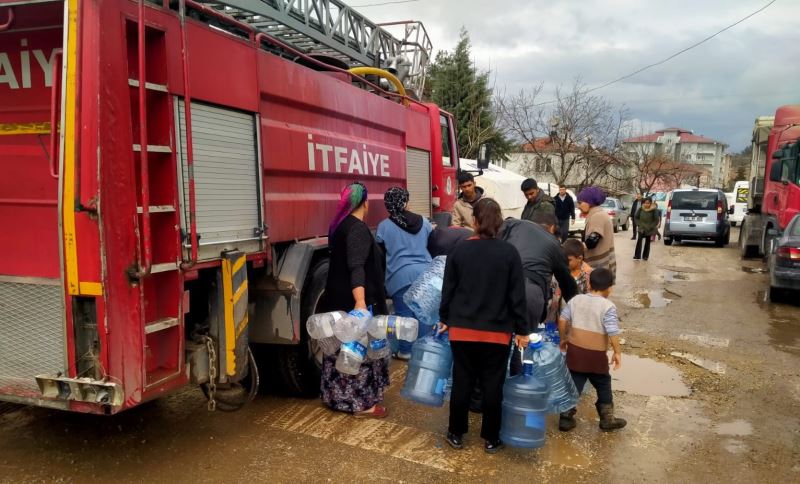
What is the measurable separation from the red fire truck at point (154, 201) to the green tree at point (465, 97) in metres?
22.3

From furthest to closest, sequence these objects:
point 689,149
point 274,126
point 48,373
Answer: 1. point 689,149
2. point 274,126
3. point 48,373

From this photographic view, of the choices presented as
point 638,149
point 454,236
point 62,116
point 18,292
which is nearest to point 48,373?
point 18,292

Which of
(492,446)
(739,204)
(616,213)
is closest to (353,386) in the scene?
(492,446)

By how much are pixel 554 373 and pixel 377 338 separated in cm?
121

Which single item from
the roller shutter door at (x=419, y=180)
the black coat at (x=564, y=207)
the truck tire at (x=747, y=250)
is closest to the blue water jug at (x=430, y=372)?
the roller shutter door at (x=419, y=180)

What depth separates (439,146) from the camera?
7531 millimetres

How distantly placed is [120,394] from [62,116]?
4.43ft

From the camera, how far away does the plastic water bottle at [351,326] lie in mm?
3818

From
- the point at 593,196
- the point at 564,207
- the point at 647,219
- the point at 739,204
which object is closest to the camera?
the point at 593,196

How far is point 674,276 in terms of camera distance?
1134 cm

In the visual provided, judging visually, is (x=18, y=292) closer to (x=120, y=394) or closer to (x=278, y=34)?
(x=120, y=394)

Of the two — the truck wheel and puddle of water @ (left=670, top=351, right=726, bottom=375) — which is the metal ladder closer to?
the truck wheel

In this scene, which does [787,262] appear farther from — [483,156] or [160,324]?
[160,324]

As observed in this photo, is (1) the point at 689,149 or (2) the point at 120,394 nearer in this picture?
(2) the point at 120,394
